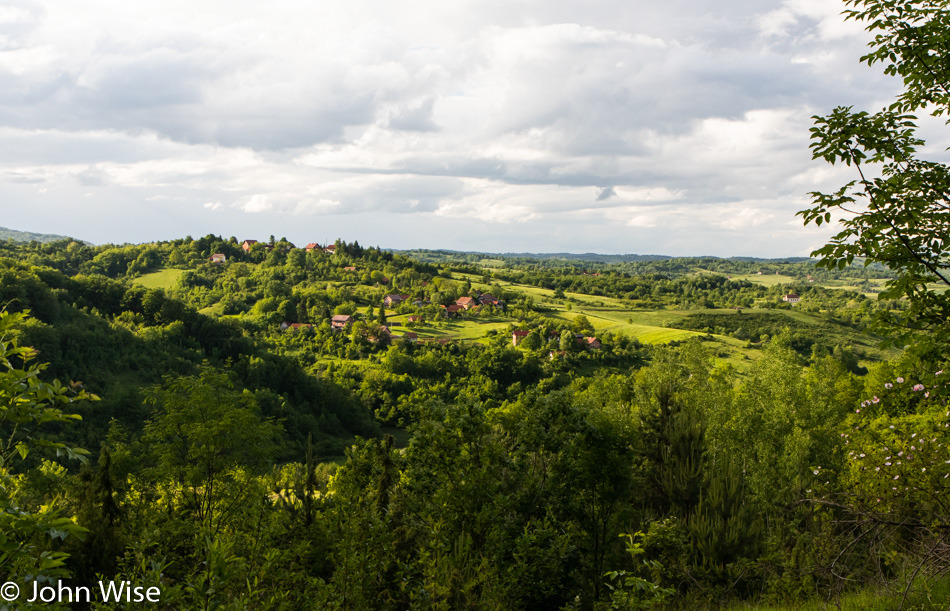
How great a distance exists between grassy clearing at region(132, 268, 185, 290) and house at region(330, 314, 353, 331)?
2025 inches

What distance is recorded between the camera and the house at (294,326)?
4496 inches

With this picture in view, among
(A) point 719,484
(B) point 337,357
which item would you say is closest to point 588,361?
(B) point 337,357

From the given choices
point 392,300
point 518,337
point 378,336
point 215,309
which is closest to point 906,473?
point 518,337

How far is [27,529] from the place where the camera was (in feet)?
11.5

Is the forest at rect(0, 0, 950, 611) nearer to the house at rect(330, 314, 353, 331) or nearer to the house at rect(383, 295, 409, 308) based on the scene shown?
the house at rect(330, 314, 353, 331)

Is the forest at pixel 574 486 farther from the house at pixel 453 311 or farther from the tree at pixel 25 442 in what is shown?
the house at pixel 453 311

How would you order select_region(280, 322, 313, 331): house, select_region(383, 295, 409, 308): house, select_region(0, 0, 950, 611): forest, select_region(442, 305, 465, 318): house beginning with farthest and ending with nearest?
select_region(383, 295, 409, 308): house < select_region(442, 305, 465, 318): house < select_region(280, 322, 313, 331): house < select_region(0, 0, 950, 611): forest

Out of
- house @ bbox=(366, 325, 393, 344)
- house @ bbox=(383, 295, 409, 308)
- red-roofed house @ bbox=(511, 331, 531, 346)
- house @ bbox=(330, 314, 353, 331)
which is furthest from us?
house @ bbox=(383, 295, 409, 308)

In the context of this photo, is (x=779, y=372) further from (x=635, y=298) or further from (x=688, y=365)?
(x=635, y=298)

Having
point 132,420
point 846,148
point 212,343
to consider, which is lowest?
point 132,420

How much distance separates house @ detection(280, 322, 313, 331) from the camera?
11420 centimetres

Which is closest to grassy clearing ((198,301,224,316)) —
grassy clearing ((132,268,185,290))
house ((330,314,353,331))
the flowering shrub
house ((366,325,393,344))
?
grassy clearing ((132,268,185,290))

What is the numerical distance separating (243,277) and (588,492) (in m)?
148

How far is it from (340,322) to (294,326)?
9.95m
